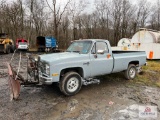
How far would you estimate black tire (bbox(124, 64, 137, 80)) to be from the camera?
7.75m

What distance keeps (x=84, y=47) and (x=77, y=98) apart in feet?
6.31

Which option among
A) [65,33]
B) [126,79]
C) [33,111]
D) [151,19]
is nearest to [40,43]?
[65,33]

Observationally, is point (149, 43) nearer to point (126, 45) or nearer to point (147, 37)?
point (147, 37)

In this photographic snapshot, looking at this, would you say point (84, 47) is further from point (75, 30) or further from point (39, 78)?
point (75, 30)

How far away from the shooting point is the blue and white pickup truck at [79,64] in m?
5.25

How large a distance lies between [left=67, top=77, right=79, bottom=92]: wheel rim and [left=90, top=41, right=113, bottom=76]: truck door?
30.5 inches

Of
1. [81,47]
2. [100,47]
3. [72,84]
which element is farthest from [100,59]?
[72,84]

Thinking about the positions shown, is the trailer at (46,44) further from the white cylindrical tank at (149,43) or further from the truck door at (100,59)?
the truck door at (100,59)

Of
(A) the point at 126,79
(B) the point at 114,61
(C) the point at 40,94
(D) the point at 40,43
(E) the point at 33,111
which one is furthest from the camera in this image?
(D) the point at 40,43

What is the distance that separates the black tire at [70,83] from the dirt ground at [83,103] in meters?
0.20

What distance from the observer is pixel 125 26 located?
131ft

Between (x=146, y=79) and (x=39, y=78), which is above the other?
(x=39, y=78)

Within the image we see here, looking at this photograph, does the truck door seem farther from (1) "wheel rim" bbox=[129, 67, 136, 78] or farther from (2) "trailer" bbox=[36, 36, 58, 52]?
(2) "trailer" bbox=[36, 36, 58, 52]

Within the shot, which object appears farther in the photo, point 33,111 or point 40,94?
point 40,94
